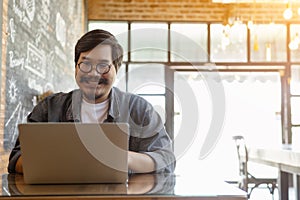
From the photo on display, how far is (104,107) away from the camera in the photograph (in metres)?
2.07

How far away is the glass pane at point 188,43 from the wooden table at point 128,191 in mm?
6142

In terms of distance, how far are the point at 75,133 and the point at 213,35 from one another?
21.5 feet

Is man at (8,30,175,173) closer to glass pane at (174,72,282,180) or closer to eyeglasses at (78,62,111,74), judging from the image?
eyeglasses at (78,62,111,74)

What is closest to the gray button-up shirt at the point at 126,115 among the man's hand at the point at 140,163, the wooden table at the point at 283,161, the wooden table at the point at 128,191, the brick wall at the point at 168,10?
the man's hand at the point at 140,163

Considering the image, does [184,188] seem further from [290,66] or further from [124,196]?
[290,66]

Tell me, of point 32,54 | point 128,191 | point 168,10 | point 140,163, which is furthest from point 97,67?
point 168,10

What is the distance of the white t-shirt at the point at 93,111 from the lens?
2057 millimetres

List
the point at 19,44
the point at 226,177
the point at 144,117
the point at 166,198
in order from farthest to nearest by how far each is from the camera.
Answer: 1. the point at 226,177
2. the point at 19,44
3. the point at 144,117
4. the point at 166,198

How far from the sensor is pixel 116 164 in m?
1.43

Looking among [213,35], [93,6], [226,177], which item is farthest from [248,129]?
[93,6]

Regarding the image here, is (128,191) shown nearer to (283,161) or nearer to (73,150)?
(73,150)

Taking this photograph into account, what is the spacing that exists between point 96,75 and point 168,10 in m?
5.94

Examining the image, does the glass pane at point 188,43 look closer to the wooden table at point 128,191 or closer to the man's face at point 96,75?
the man's face at point 96,75

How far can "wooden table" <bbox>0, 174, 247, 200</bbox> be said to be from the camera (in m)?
1.23
